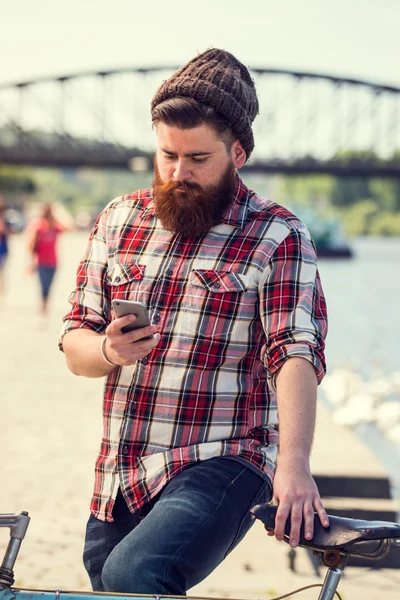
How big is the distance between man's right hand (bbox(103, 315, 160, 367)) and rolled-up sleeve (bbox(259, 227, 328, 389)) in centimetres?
31

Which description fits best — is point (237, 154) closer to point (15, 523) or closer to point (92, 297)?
point (92, 297)

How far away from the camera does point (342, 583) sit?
580cm

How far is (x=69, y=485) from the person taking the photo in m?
7.19

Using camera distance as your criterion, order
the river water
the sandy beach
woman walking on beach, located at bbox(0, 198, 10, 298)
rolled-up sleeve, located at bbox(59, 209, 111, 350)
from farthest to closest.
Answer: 1. woman walking on beach, located at bbox(0, 198, 10, 298)
2. the river water
3. the sandy beach
4. rolled-up sleeve, located at bbox(59, 209, 111, 350)

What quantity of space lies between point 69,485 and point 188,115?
4834 millimetres

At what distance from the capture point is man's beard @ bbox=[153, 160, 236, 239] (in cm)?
281

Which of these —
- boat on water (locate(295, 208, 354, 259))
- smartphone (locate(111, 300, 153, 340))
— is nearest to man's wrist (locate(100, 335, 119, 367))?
smartphone (locate(111, 300, 153, 340))

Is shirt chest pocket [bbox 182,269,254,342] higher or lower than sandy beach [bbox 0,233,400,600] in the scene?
higher

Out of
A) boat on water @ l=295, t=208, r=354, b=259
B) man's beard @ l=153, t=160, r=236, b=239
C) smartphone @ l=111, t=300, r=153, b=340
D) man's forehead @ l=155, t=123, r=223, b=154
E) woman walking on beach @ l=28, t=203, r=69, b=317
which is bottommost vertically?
smartphone @ l=111, t=300, r=153, b=340

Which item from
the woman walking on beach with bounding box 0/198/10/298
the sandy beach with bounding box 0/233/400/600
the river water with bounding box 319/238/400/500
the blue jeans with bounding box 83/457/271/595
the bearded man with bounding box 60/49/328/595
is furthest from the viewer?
the woman walking on beach with bounding box 0/198/10/298

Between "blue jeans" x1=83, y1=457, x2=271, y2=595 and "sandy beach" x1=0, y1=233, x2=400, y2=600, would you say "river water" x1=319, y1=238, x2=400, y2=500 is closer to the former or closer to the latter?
"sandy beach" x1=0, y1=233, x2=400, y2=600

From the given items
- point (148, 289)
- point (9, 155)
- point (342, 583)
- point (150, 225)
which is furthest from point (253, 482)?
point (9, 155)

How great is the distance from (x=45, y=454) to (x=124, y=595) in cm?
581

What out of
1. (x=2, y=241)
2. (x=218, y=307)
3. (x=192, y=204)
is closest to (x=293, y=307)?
(x=218, y=307)
